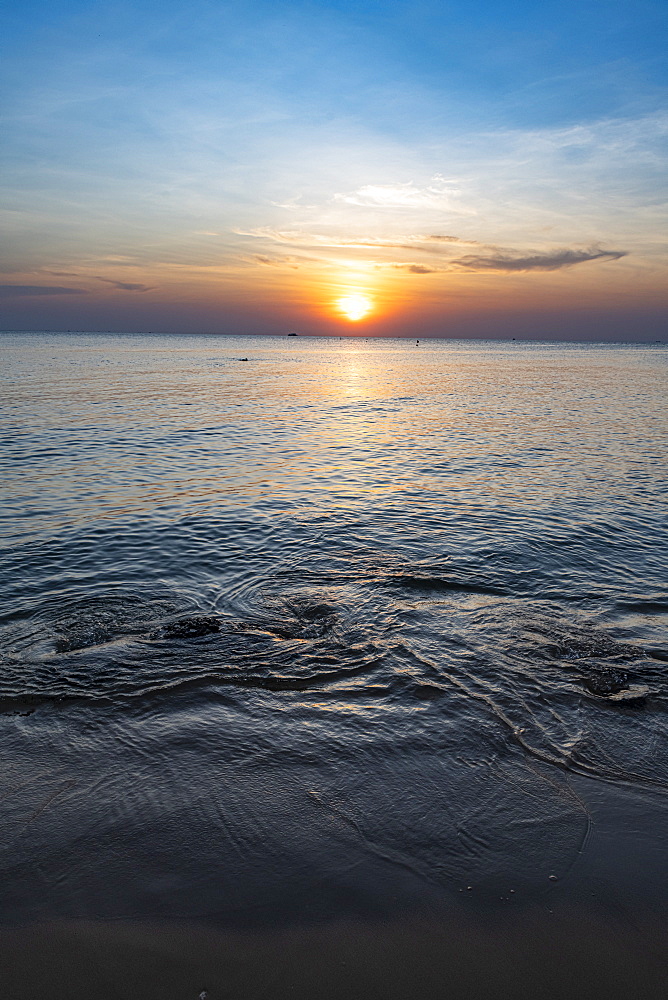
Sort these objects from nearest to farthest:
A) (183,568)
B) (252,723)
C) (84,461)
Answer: (252,723), (183,568), (84,461)

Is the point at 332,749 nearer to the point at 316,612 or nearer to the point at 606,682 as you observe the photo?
the point at 316,612

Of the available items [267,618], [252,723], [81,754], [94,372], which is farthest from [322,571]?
[94,372]

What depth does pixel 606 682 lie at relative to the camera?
9602mm

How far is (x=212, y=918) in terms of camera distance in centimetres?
534

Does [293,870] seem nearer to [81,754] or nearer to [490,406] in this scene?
[81,754]

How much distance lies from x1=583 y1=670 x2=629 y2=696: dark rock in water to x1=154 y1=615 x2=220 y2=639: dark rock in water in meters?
6.61

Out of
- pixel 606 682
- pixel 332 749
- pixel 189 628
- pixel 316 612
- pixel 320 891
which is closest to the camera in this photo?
pixel 320 891

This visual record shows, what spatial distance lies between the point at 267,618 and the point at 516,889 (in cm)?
714

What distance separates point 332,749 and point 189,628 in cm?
452

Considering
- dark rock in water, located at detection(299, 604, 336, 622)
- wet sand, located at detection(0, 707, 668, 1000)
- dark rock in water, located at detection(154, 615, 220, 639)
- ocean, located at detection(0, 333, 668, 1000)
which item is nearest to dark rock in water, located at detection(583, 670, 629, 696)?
ocean, located at detection(0, 333, 668, 1000)

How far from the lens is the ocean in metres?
5.06

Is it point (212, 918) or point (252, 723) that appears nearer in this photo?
point (212, 918)

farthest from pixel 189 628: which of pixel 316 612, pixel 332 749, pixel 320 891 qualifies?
pixel 320 891

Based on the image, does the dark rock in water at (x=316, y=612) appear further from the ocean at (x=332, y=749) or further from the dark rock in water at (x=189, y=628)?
the dark rock in water at (x=189, y=628)
